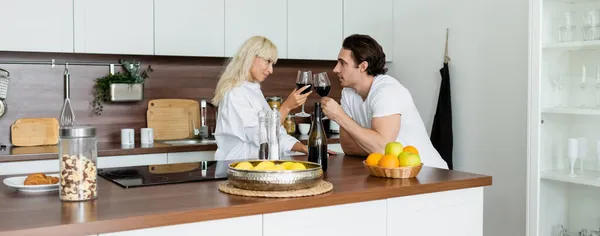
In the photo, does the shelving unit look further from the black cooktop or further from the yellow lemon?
the black cooktop

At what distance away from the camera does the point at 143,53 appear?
396cm

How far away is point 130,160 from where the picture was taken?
12.3ft

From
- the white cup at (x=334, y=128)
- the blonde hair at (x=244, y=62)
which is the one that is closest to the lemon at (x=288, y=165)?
the blonde hair at (x=244, y=62)

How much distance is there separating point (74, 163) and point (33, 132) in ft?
7.95

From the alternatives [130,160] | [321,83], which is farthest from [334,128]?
[321,83]

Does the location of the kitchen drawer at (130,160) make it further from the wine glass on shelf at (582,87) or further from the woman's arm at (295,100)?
the wine glass on shelf at (582,87)

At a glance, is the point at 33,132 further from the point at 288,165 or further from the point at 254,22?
the point at 288,165

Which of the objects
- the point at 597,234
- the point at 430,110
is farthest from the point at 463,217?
the point at 430,110

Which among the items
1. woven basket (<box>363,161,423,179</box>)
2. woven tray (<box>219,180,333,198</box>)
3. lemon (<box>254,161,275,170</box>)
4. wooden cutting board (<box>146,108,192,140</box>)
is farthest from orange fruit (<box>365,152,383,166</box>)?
wooden cutting board (<box>146,108,192,140</box>)

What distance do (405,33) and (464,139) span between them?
1.01 metres

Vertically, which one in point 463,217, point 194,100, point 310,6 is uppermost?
point 310,6

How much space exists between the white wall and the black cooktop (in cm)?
→ 217

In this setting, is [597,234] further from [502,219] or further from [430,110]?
[430,110]

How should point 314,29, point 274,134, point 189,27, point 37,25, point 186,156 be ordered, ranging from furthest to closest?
point 314,29
point 189,27
point 186,156
point 37,25
point 274,134
